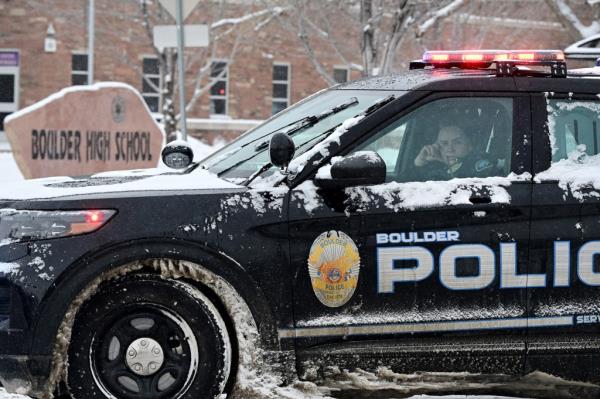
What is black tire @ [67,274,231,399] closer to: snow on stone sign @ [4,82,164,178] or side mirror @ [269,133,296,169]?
side mirror @ [269,133,296,169]

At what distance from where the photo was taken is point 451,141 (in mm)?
4582

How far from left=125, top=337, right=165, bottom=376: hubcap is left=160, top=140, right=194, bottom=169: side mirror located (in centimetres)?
169

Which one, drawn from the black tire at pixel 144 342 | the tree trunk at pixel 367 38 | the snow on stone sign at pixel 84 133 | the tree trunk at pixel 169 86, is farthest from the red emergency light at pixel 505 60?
the tree trunk at pixel 169 86

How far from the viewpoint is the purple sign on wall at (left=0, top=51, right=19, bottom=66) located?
27.8 metres

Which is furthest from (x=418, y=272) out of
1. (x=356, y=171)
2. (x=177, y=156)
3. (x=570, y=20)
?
(x=570, y=20)

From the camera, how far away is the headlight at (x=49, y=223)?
13.8 feet

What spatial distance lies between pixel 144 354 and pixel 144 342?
5cm

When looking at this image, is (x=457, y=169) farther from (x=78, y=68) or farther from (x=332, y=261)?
(x=78, y=68)

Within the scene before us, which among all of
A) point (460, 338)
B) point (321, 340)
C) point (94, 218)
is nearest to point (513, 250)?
point (460, 338)

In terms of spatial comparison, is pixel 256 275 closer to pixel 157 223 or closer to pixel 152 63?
pixel 157 223

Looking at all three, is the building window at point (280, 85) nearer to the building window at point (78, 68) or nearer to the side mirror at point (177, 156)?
the building window at point (78, 68)

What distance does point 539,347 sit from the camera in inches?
175

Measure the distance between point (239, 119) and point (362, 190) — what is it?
26548mm

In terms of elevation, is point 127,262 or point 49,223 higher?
point 49,223
